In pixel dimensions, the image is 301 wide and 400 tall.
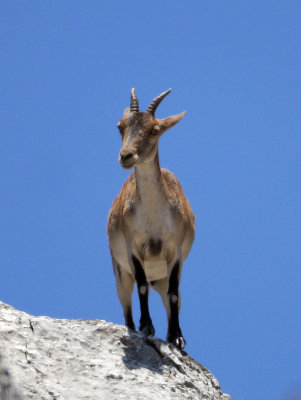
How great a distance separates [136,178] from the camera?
1140 cm

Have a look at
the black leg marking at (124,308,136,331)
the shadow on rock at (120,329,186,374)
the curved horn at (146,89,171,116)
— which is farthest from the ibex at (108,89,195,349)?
the black leg marking at (124,308,136,331)

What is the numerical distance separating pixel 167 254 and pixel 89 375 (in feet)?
10.0

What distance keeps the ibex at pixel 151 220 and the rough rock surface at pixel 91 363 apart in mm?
967

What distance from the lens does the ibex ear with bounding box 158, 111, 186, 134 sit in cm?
1132

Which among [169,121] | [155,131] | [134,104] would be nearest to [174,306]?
[155,131]

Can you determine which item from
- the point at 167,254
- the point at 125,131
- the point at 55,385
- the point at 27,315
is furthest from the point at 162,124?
the point at 55,385

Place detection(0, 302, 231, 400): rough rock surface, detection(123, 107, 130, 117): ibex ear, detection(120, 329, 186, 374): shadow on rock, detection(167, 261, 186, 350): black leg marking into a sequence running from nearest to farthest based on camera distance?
detection(0, 302, 231, 400): rough rock surface
detection(120, 329, 186, 374): shadow on rock
detection(167, 261, 186, 350): black leg marking
detection(123, 107, 130, 117): ibex ear

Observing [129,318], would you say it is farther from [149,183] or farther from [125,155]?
[125,155]

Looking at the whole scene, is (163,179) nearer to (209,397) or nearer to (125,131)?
(125,131)

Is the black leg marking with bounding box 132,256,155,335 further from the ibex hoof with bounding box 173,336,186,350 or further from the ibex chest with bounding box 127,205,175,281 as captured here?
the ibex hoof with bounding box 173,336,186,350

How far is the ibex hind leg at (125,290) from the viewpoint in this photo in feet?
40.9

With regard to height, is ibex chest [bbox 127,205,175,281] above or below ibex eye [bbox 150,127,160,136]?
below

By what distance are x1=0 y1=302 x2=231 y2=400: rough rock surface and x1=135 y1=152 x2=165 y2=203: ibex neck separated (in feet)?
6.73

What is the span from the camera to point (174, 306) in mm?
11305
